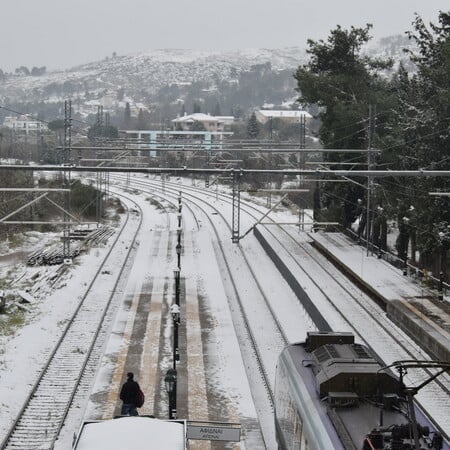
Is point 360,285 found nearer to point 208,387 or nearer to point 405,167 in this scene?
point 405,167

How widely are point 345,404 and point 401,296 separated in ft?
54.2

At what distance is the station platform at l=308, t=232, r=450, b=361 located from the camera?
20500mm

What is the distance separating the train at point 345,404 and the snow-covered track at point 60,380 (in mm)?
4750

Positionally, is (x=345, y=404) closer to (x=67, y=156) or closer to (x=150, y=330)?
(x=150, y=330)

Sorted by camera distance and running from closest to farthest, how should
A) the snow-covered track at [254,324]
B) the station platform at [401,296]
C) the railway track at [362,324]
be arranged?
the railway track at [362,324]
the snow-covered track at [254,324]
the station platform at [401,296]

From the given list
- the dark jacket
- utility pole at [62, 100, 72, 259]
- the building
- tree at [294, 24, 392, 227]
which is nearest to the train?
the dark jacket

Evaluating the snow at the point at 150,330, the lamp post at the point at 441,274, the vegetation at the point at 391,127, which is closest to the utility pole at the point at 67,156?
the snow at the point at 150,330

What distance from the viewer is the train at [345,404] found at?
8.12 m

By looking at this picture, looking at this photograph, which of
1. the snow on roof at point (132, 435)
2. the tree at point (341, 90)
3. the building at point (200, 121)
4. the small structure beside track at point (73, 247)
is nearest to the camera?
the snow on roof at point (132, 435)

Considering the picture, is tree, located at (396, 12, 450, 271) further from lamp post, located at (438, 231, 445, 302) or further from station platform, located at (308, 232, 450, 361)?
station platform, located at (308, 232, 450, 361)

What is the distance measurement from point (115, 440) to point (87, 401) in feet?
23.0

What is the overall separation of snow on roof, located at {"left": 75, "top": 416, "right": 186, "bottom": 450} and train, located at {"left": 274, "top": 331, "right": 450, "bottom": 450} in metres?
1.67

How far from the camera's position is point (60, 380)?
17.4 m

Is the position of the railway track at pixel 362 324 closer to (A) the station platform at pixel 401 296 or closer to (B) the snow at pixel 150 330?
(A) the station platform at pixel 401 296
